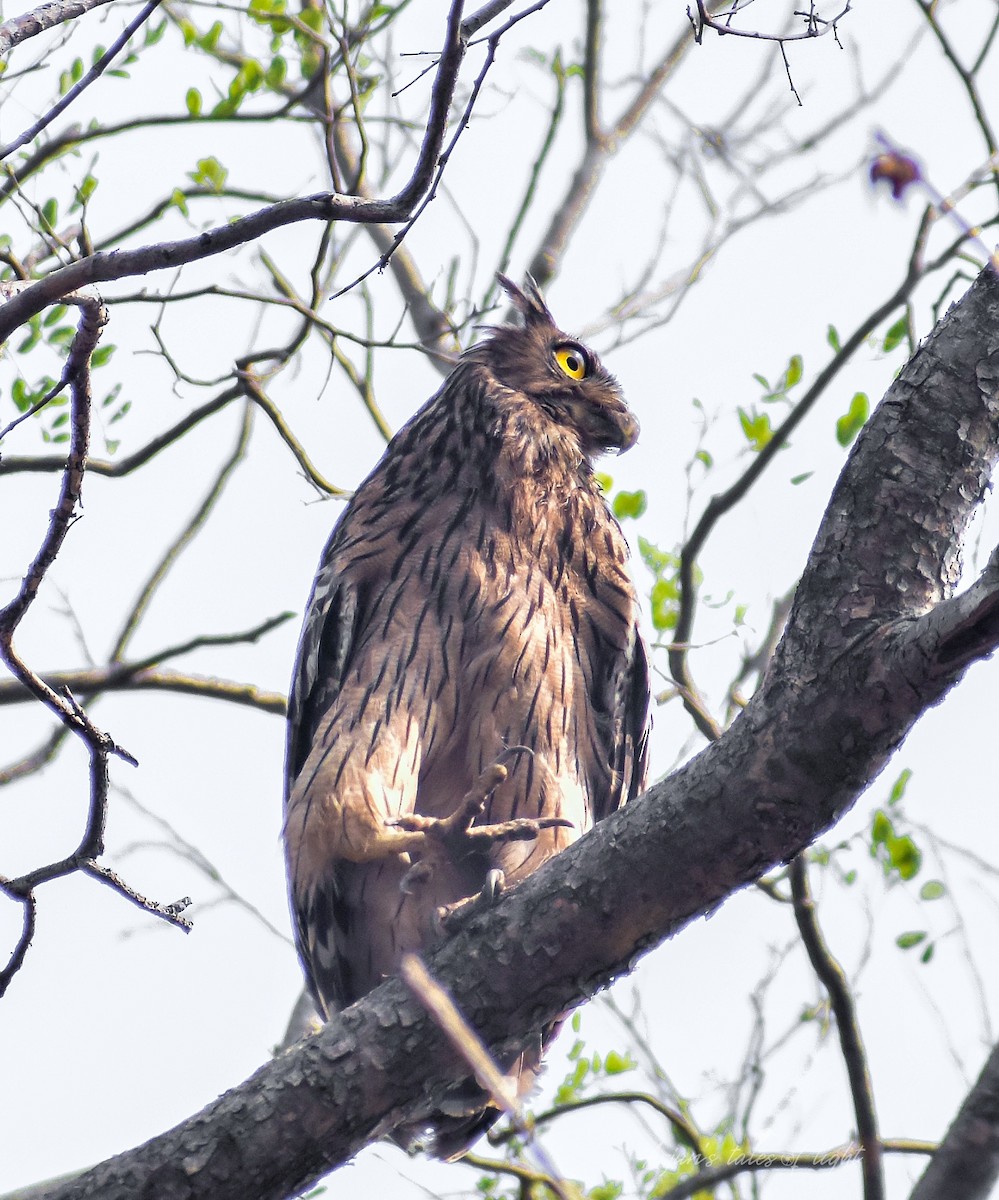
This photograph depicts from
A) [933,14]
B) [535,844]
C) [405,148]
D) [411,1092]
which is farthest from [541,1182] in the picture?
[405,148]

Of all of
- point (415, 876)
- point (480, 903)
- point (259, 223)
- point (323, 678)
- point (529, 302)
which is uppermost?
point (529, 302)

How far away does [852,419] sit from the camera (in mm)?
4906

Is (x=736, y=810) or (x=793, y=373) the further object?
(x=793, y=373)

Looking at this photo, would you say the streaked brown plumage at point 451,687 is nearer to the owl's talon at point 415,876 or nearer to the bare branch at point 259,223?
the owl's talon at point 415,876

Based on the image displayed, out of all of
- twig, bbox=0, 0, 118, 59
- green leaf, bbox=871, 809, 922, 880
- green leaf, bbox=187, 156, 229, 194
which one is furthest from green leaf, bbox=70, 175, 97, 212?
green leaf, bbox=871, 809, 922, 880

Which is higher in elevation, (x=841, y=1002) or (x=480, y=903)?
(x=480, y=903)

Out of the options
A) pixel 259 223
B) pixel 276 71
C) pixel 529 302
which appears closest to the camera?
pixel 259 223

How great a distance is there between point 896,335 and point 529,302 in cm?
133

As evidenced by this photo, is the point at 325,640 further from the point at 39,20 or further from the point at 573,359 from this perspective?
the point at 39,20

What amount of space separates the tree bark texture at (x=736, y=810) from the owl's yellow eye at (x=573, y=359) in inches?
93.6

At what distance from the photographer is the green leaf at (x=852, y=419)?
4895 mm

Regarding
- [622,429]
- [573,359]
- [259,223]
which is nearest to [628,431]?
[622,429]

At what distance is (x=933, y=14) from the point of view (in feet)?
15.1

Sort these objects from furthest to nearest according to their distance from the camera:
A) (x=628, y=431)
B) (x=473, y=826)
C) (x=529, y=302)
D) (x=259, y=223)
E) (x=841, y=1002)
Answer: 1. (x=529, y=302)
2. (x=628, y=431)
3. (x=473, y=826)
4. (x=841, y=1002)
5. (x=259, y=223)
